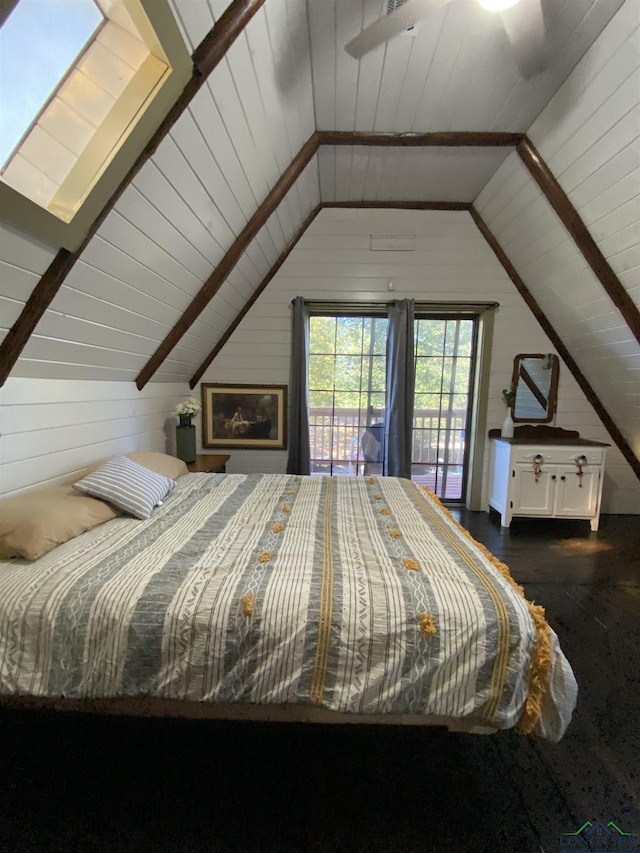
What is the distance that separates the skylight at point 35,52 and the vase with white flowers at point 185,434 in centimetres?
206

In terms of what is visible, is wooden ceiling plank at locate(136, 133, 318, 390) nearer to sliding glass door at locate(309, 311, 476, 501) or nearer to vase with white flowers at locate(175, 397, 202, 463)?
vase with white flowers at locate(175, 397, 202, 463)

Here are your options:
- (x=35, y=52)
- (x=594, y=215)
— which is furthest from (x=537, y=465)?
(x=35, y=52)

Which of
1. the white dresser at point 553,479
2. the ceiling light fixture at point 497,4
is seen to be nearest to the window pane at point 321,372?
the white dresser at point 553,479

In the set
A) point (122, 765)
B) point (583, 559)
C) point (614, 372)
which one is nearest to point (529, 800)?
point (122, 765)

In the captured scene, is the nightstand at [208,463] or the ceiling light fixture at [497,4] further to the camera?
the nightstand at [208,463]

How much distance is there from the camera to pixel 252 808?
1103 millimetres

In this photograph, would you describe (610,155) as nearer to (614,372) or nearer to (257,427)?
(614,372)

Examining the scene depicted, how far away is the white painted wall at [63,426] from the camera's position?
5.41 ft

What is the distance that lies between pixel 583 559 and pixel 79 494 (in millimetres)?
3351

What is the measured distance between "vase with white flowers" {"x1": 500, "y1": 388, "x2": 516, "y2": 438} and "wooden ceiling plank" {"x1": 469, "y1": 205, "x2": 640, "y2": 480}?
0.56 meters

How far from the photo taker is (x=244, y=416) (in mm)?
3562

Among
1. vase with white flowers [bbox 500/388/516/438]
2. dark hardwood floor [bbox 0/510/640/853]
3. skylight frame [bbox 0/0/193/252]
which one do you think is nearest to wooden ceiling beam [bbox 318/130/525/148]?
skylight frame [bbox 0/0/193/252]

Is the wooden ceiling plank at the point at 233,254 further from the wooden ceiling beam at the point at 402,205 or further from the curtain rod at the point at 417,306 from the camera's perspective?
the curtain rod at the point at 417,306

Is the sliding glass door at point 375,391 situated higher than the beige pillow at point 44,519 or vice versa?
the sliding glass door at point 375,391
